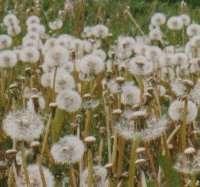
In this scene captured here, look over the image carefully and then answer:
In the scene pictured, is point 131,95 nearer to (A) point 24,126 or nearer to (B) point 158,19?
(A) point 24,126

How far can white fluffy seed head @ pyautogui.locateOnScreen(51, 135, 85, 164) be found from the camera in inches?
88.2

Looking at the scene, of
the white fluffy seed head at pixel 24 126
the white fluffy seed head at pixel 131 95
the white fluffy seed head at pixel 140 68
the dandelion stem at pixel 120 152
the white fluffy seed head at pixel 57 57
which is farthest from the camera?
the white fluffy seed head at pixel 57 57

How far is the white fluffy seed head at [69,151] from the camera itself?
2240 mm

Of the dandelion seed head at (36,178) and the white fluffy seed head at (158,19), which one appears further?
the white fluffy seed head at (158,19)

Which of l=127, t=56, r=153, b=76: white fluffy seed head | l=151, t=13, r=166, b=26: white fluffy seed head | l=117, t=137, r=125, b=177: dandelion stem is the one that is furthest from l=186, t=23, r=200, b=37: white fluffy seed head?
l=117, t=137, r=125, b=177: dandelion stem

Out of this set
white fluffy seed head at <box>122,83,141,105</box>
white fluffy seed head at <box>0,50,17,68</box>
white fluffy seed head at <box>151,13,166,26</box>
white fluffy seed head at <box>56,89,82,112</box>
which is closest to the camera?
white fluffy seed head at <box>56,89,82,112</box>

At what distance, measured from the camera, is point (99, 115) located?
11.7ft

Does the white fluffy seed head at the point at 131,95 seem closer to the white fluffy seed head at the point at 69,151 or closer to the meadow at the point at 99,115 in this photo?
the meadow at the point at 99,115

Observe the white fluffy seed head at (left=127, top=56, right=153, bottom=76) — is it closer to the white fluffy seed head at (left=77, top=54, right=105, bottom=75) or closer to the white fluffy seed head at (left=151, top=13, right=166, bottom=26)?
the white fluffy seed head at (left=77, top=54, right=105, bottom=75)

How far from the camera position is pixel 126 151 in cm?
308

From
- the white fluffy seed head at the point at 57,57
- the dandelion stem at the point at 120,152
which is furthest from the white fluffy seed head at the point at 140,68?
the dandelion stem at the point at 120,152

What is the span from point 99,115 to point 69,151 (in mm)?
1296

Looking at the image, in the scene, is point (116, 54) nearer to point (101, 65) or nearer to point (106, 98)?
point (101, 65)

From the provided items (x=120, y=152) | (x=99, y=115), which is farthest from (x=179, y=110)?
(x=99, y=115)
